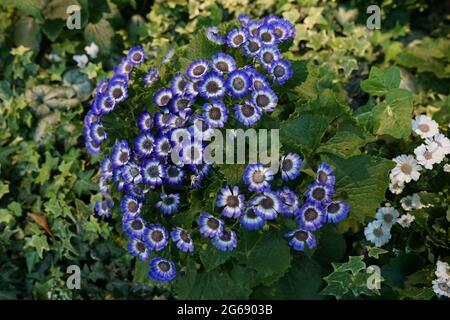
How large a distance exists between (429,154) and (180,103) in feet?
3.58

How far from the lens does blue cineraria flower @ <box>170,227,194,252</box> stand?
2.41 meters

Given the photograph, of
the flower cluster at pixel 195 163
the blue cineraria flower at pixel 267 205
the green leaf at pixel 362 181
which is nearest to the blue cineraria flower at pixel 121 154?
the flower cluster at pixel 195 163

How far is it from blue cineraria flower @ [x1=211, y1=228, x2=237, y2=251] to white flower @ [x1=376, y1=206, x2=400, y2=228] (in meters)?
0.76

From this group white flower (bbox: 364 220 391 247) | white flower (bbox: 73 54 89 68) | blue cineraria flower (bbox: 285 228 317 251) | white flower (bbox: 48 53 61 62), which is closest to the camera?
blue cineraria flower (bbox: 285 228 317 251)

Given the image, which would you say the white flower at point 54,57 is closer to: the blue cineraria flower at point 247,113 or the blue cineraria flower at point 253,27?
the blue cineraria flower at point 253,27

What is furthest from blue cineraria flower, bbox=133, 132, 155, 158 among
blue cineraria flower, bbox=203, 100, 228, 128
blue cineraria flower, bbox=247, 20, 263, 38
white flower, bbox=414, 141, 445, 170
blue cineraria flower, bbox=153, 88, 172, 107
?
white flower, bbox=414, 141, 445, 170

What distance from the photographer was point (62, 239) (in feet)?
10.2

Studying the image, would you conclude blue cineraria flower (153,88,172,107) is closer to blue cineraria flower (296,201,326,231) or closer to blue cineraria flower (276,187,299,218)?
blue cineraria flower (276,187,299,218)

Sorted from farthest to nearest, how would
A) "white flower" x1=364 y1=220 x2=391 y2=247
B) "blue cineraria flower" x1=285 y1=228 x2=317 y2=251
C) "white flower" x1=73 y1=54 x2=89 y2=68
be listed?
"white flower" x1=73 y1=54 x2=89 y2=68, "white flower" x1=364 y1=220 x2=391 y2=247, "blue cineraria flower" x1=285 y1=228 x2=317 y2=251

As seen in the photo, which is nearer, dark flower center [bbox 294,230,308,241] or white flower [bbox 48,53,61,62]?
dark flower center [bbox 294,230,308,241]

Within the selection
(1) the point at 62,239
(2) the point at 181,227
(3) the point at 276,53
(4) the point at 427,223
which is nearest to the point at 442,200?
(4) the point at 427,223

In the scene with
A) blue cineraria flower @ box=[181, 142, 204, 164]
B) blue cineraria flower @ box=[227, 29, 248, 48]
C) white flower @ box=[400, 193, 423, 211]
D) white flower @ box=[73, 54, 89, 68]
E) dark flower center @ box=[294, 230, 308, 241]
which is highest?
white flower @ box=[73, 54, 89, 68]

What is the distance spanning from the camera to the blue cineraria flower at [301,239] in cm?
237
